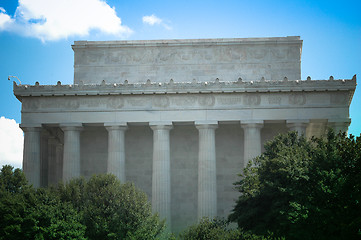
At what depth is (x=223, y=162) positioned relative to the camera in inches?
2928

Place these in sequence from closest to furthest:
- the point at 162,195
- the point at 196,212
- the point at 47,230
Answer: the point at 47,230 → the point at 162,195 → the point at 196,212

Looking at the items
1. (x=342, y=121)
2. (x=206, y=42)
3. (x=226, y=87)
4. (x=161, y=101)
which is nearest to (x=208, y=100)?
(x=226, y=87)

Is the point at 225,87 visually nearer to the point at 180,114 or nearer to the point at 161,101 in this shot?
the point at 180,114

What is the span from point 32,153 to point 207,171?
2232 cm

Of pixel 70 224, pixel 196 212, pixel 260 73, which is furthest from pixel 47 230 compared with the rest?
pixel 260 73

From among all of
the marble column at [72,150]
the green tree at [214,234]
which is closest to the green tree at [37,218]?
the green tree at [214,234]

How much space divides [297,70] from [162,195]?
→ 2535 centimetres

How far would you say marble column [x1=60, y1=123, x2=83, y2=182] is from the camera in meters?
70.6

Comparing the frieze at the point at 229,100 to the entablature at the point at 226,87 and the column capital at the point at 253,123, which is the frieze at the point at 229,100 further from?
the column capital at the point at 253,123

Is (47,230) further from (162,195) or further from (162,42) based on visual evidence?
(162,42)

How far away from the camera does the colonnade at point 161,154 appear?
68.4 meters

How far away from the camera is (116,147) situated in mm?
70750

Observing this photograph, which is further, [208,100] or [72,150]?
[72,150]

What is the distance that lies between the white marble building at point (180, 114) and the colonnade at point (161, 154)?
0.13 m
